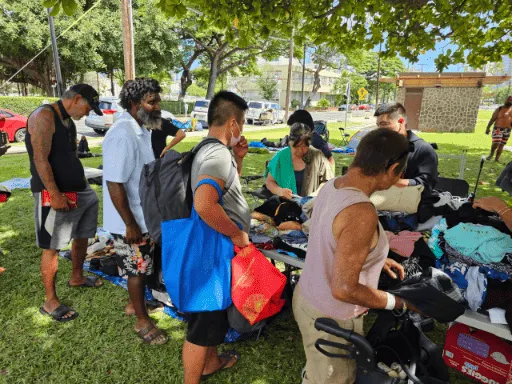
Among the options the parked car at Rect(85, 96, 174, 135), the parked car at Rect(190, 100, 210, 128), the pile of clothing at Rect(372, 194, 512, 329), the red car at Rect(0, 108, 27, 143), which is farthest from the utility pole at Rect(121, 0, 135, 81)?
the pile of clothing at Rect(372, 194, 512, 329)

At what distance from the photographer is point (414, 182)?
10.0 ft

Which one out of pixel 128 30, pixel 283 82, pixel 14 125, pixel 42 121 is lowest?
pixel 14 125

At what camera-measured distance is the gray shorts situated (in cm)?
307

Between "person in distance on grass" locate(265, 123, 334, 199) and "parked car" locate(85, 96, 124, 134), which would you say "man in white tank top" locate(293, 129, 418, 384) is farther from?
"parked car" locate(85, 96, 124, 134)

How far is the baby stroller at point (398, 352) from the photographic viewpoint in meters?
1.60

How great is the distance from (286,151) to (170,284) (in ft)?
7.17

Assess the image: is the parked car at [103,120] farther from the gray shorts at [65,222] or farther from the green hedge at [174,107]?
the gray shorts at [65,222]

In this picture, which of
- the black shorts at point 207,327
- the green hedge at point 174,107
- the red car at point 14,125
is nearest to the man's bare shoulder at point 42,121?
the black shorts at point 207,327

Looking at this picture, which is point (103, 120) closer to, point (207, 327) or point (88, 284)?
point (88, 284)

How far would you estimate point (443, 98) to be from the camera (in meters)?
22.5

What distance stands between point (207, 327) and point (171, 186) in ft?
2.72

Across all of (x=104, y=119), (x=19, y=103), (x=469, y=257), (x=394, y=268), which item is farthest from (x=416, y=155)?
(x=19, y=103)

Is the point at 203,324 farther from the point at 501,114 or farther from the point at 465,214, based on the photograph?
the point at 501,114

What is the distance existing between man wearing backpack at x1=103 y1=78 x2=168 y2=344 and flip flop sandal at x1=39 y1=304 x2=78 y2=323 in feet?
2.46
